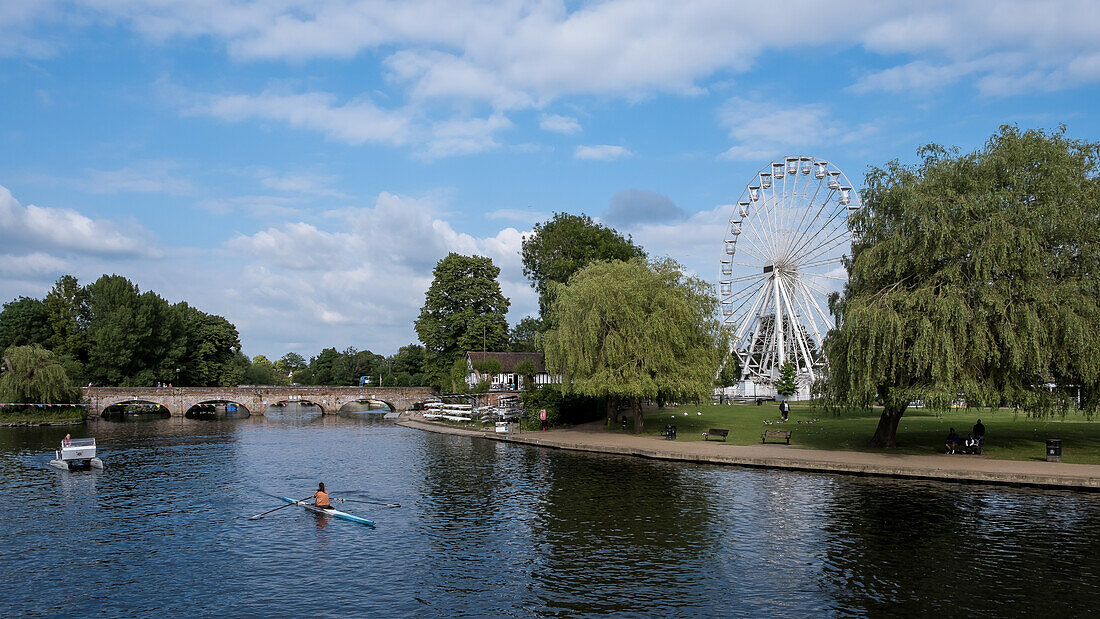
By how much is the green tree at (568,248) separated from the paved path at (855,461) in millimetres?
35683

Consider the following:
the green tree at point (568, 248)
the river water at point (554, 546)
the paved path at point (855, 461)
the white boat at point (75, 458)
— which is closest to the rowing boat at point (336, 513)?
the river water at point (554, 546)

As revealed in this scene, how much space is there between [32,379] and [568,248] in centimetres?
5618

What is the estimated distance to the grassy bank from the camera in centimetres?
7175

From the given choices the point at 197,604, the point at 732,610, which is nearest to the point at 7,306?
the point at 197,604

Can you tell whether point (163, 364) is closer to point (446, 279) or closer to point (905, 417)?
point (446, 279)

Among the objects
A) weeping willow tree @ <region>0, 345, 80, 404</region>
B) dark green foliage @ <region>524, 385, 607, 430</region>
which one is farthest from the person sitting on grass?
weeping willow tree @ <region>0, 345, 80, 404</region>

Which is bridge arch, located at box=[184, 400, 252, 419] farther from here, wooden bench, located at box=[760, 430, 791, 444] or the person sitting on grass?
the person sitting on grass

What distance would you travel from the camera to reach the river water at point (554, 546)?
16.4m

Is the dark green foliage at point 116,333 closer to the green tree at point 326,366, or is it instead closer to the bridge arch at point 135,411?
the bridge arch at point 135,411

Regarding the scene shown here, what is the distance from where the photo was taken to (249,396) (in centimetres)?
9350

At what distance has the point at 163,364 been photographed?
9988cm

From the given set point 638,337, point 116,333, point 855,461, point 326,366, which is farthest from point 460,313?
point 326,366

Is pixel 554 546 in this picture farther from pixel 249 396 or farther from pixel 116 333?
pixel 116 333

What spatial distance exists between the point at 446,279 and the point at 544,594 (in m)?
76.6
